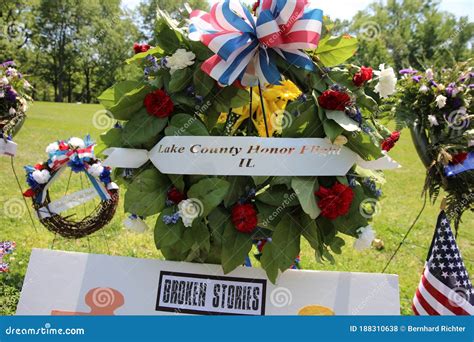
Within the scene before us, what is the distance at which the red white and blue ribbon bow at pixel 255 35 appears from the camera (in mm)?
2227

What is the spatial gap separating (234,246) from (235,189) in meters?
0.29

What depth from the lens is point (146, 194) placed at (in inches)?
90.2

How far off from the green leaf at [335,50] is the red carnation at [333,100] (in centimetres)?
28

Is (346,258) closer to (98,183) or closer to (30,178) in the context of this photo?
(98,183)

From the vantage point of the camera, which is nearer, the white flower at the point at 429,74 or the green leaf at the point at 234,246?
the green leaf at the point at 234,246

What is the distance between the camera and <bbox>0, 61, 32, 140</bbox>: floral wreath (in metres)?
4.18

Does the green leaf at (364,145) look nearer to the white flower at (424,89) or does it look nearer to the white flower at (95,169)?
the white flower at (424,89)

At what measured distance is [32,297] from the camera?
2471mm

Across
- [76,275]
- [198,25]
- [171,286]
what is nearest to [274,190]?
[171,286]

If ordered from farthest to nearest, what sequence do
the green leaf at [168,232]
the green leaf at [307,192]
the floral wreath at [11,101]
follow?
the floral wreath at [11,101], the green leaf at [168,232], the green leaf at [307,192]

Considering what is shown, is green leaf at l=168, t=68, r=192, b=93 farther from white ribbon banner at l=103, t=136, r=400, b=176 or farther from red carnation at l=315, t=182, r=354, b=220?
red carnation at l=315, t=182, r=354, b=220

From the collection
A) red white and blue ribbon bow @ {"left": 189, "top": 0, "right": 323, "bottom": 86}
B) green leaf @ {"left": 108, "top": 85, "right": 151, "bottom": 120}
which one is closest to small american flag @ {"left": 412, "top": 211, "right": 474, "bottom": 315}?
red white and blue ribbon bow @ {"left": 189, "top": 0, "right": 323, "bottom": 86}

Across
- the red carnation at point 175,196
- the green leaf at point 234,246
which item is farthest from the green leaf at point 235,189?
the red carnation at point 175,196

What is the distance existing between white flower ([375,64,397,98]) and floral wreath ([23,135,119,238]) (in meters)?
1.93
